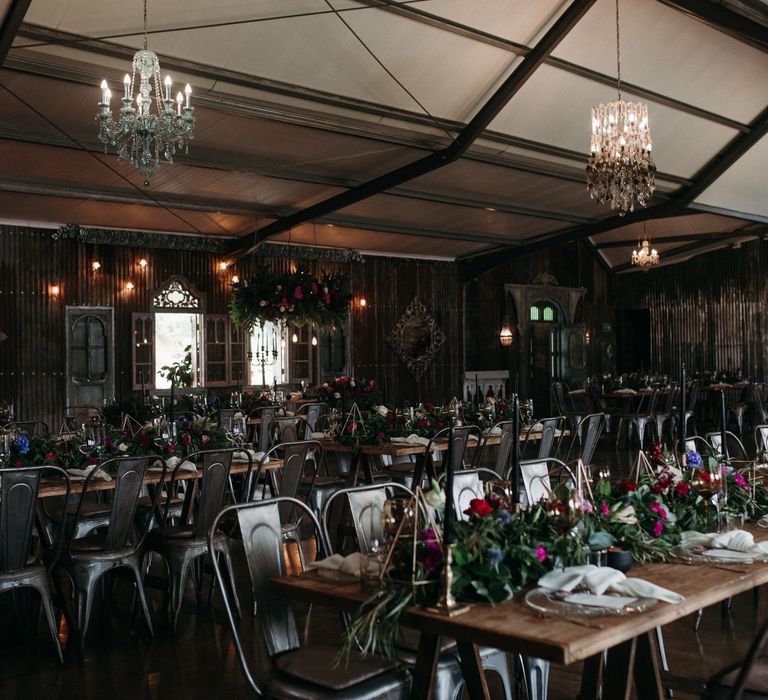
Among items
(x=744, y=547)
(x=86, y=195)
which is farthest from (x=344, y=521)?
(x=86, y=195)

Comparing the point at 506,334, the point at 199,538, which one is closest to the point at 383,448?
the point at 199,538

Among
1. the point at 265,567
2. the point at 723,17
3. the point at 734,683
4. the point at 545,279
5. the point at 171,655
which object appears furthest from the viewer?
the point at 545,279

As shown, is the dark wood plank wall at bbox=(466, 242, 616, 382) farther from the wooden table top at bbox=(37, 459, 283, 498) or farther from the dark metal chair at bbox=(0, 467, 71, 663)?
the dark metal chair at bbox=(0, 467, 71, 663)

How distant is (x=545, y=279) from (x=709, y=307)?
3.65 metres

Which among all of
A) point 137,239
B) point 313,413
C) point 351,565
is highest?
point 137,239

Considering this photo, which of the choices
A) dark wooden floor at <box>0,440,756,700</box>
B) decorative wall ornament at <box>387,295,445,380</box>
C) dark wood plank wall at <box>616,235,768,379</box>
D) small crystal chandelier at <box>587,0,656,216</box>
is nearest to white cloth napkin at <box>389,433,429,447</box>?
dark wooden floor at <box>0,440,756,700</box>

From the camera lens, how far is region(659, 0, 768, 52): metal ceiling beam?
920 centimetres

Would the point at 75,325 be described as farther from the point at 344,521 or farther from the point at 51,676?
the point at 51,676

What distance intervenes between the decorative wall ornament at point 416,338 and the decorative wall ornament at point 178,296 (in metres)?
4.06

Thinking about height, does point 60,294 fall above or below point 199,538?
above

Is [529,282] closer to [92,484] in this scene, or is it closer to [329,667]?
[92,484]

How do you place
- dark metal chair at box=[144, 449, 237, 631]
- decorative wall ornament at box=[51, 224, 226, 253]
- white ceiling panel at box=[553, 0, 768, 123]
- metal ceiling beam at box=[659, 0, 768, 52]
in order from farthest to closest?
decorative wall ornament at box=[51, 224, 226, 253], white ceiling panel at box=[553, 0, 768, 123], metal ceiling beam at box=[659, 0, 768, 52], dark metal chair at box=[144, 449, 237, 631]

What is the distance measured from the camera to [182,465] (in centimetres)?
548

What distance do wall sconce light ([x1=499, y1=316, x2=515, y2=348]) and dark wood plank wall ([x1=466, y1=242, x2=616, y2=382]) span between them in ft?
0.37
